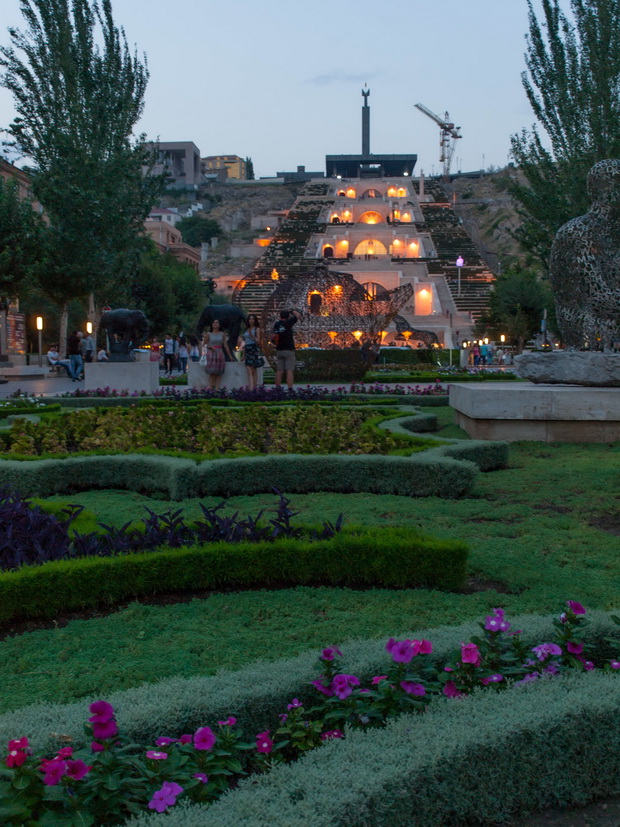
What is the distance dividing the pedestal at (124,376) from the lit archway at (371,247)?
203 ft

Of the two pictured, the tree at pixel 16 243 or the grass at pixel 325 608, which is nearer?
the grass at pixel 325 608

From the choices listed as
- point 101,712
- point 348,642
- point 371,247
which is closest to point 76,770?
point 101,712

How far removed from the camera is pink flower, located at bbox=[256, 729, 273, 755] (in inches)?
80.8

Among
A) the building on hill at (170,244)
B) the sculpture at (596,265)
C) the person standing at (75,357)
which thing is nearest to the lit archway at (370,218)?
the building on hill at (170,244)

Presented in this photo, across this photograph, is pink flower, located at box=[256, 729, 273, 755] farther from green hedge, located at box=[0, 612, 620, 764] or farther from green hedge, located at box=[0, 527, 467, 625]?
green hedge, located at box=[0, 527, 467, 625]

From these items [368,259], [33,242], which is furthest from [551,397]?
[368,259]

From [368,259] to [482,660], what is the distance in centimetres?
6454

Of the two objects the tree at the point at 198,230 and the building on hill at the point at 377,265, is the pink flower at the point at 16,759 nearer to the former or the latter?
the building on hill at the point at 377,265

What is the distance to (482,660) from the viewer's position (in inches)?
101

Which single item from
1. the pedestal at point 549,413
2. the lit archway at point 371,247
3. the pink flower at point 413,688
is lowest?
the pink flower at point 413,688

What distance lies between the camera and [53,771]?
1772 mm

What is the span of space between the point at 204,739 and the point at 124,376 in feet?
49.6

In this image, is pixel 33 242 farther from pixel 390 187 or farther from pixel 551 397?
pixel 390 187

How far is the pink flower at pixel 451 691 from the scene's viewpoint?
2334mm
